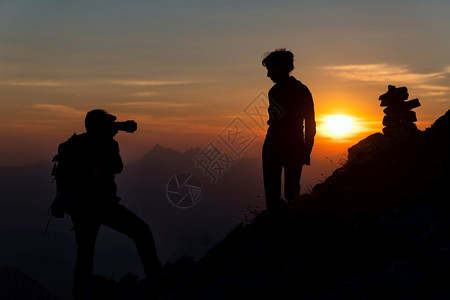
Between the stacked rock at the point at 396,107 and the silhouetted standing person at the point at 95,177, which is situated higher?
the stacked rock at the point at 396,107

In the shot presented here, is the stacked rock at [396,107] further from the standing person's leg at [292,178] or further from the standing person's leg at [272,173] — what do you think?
the standing person's leg at [272,173]

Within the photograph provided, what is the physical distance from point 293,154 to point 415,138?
3143 mm

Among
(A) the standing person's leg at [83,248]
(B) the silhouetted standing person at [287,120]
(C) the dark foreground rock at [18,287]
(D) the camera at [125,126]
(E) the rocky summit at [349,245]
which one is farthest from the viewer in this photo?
(C) the dark foreground rock at [18,287]

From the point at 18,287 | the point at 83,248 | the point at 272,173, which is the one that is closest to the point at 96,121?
the point at 83,248

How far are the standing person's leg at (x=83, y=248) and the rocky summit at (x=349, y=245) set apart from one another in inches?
48.3

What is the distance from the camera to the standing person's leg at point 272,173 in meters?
11.4

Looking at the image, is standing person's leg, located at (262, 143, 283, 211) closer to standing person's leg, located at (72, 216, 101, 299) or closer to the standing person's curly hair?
the standing person's curly hair

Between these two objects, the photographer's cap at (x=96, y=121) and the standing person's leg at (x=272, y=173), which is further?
the standing person's leg at (x=272, y=173)

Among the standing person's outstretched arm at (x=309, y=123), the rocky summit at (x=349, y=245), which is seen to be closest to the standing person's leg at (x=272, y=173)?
the rocky summit at (x=349, y=245)

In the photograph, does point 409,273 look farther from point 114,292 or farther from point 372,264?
point 114,292

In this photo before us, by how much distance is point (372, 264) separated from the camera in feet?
28.4

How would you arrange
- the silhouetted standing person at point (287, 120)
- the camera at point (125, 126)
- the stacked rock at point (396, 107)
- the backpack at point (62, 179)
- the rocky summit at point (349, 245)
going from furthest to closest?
the stacked rock at point (396, 107) < the silhouetted standing person at point (287, 120) < the camera at point (125, 126) < the backpack at point (62, 179) < the rocky summit at point (349, 245)

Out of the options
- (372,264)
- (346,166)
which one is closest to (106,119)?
(372,264)

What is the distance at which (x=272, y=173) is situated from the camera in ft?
37.6
